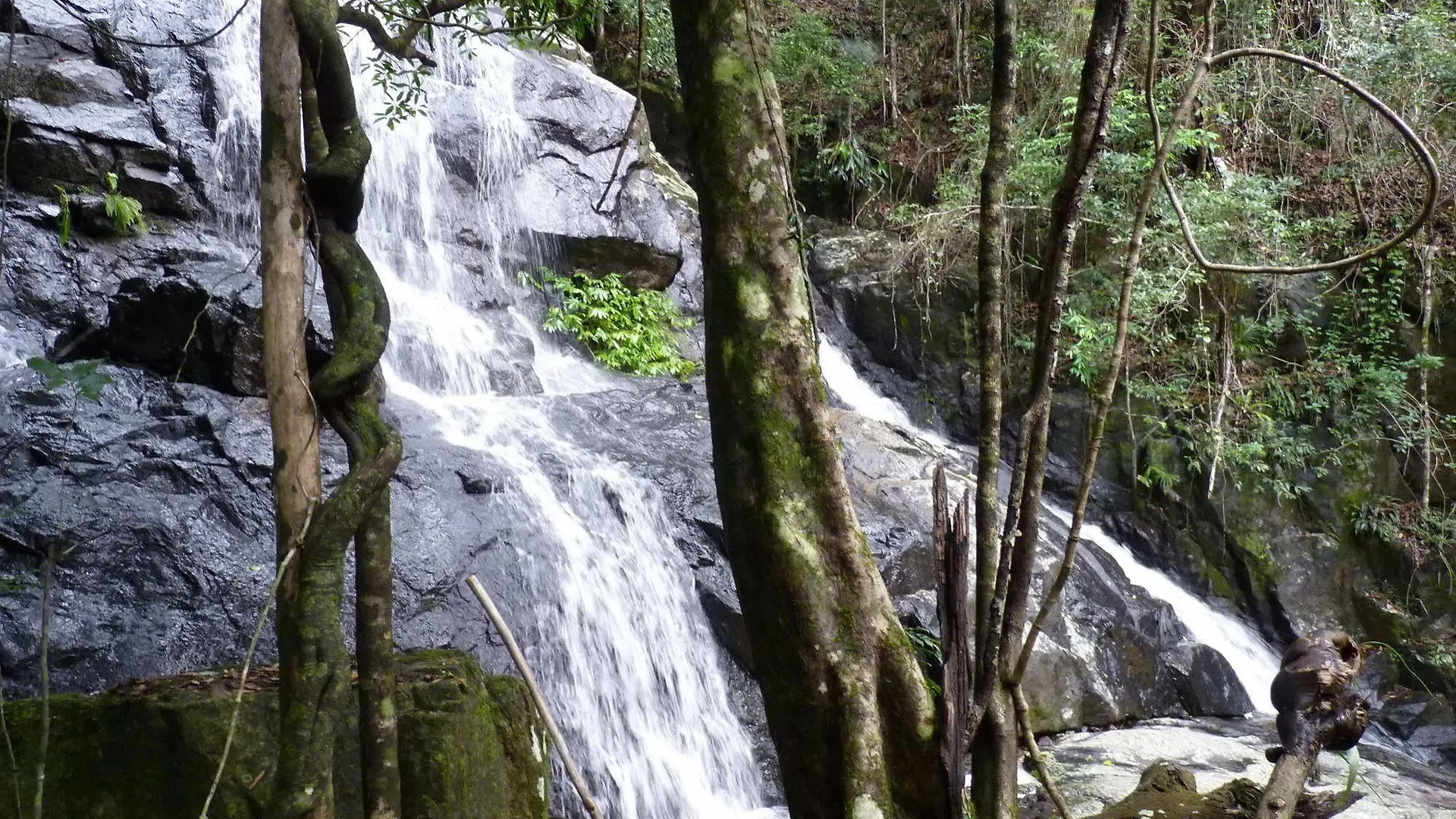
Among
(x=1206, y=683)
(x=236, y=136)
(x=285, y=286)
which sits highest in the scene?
(x=236, y=136)

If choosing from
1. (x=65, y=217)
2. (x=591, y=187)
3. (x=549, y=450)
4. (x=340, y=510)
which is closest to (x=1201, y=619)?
(x=549, y=450)

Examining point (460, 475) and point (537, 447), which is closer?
point (460, 475)

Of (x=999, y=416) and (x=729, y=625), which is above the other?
(x=999, y=416)

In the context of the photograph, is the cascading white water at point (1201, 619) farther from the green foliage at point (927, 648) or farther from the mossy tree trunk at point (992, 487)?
the mossy tree trunk at point (992, 487)

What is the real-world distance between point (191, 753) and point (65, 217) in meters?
6.02

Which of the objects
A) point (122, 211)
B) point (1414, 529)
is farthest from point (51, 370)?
point (1414, 529)

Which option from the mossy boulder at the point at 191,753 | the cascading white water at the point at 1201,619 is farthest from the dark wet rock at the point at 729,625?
the mossy boulder at the point at 191,753

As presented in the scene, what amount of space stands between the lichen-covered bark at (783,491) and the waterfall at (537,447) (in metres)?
2.87

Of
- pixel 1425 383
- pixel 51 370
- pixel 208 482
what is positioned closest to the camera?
pixel 51 370

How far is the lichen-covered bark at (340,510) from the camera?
242cm

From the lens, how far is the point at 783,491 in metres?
2.42

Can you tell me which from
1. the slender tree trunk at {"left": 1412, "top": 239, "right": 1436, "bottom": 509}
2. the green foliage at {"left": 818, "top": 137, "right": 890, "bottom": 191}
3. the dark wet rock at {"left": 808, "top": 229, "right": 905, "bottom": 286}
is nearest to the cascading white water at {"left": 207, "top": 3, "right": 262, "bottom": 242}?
the dark wet rock at {"left": 808, "top": 229, "right": 905, "bottom": 286}

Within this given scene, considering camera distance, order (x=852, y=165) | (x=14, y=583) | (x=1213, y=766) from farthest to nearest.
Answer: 1. (x=852, y=165)
2. (x=1213, y=766)
3. (x=14, y=583)

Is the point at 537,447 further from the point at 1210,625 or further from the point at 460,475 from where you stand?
the point at 1210,625
